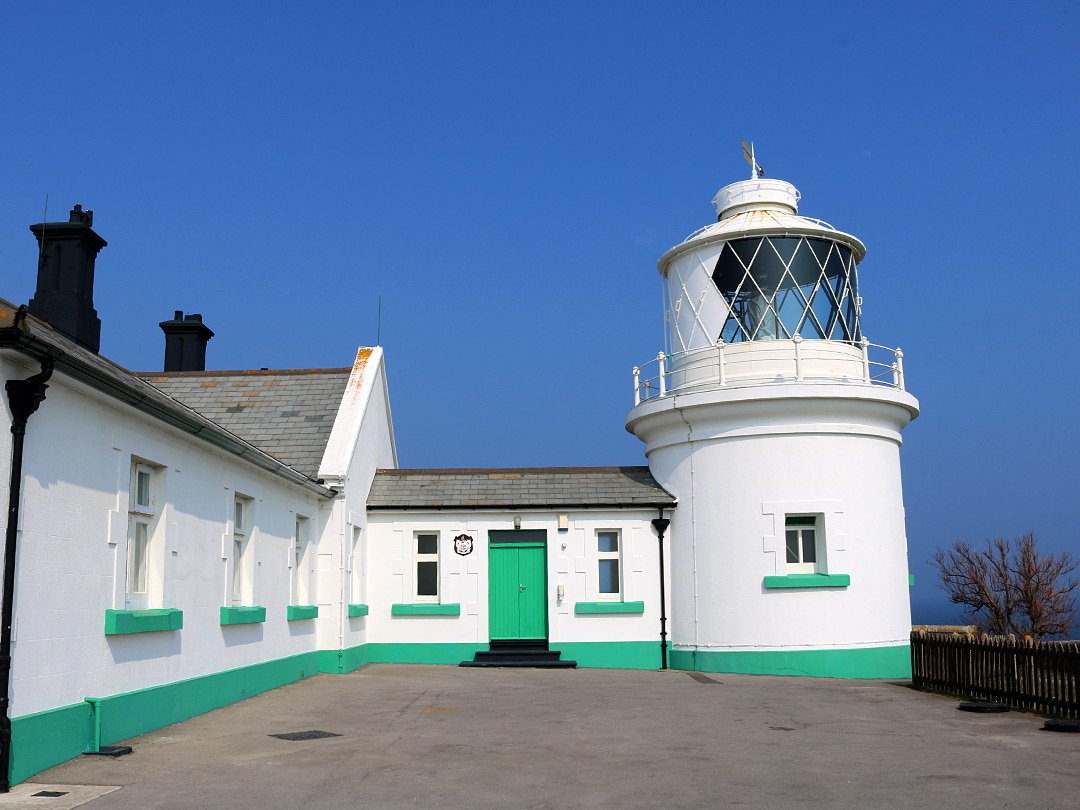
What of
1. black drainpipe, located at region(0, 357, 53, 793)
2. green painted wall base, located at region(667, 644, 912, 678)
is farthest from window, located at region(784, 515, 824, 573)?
black drainpipe, located at region(0, 357, 53, 793)

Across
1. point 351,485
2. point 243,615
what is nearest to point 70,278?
point 243,615

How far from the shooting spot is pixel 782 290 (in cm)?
1736

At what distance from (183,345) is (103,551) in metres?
14.1

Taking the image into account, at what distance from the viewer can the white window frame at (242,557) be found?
40.3 feet

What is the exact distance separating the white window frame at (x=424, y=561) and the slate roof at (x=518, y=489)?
2.07 feet

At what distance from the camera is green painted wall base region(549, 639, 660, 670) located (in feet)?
57.2

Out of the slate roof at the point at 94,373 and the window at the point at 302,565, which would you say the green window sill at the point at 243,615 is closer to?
the slate roof at the point at 94,373

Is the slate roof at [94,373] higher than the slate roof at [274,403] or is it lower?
lower

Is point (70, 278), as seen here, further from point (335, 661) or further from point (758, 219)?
point (758, 219)

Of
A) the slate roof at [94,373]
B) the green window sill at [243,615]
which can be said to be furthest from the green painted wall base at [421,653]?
the slate roof at [94,373]

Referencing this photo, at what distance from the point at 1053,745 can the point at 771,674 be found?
24.2 ft

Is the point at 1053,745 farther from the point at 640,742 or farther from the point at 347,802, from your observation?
the point at 347,802

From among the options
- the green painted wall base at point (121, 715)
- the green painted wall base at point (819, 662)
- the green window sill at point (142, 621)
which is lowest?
the green painted wall base at point (819, 662)

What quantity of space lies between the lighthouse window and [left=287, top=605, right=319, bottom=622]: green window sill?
8.65 metres
